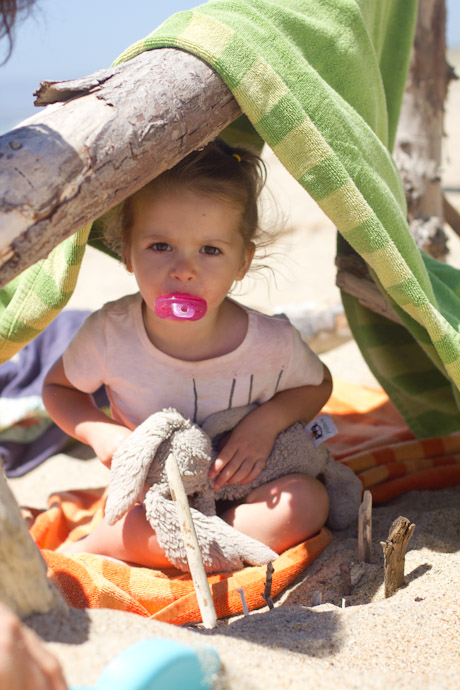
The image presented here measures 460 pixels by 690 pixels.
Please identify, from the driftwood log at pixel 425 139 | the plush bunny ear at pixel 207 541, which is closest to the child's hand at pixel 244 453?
the plush bunny ear at pixel 207 541

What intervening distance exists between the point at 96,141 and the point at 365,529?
40.3 inches

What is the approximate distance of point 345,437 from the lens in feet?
8.30

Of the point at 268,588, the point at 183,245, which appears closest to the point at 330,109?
the point at 183,245

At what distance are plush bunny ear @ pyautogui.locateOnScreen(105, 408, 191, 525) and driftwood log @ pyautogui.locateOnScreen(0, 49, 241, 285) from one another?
598mm

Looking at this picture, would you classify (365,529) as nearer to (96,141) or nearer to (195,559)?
(195,559)

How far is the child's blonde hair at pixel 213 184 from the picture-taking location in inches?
66.2

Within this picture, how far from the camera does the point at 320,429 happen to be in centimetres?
188

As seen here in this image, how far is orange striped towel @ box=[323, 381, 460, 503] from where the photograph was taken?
6.93ft

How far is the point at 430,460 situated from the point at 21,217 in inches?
62.3

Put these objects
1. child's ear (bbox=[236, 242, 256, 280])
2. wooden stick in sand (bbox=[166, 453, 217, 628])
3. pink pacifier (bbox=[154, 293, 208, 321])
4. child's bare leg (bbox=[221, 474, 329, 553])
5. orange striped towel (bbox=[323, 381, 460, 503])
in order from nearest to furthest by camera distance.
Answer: wooden stick in sand (bbox=[166, 453, 217, 628]) < pink pacifier (bbox=[154, 293, 208, 321]) < child's bare leg (bbox=[221, 474, 329, 553]) < child's ear (bbox=[236, 242, 256, 280]) < orange striped towel (bbox=[323, 381, 460, 503])

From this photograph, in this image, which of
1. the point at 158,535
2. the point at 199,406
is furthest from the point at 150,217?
the point at 158,535

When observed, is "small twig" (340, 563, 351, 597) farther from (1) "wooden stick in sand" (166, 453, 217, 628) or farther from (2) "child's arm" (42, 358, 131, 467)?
(2) "child's arm" (42, 358, 131, 467)

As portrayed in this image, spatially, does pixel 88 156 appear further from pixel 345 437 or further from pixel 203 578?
pixel 345 437

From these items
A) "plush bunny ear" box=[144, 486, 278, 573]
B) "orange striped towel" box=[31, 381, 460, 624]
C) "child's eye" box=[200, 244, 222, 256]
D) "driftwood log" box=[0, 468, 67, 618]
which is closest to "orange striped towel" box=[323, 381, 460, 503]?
"orange striped towel" box=[31, 381, 460, 624]
